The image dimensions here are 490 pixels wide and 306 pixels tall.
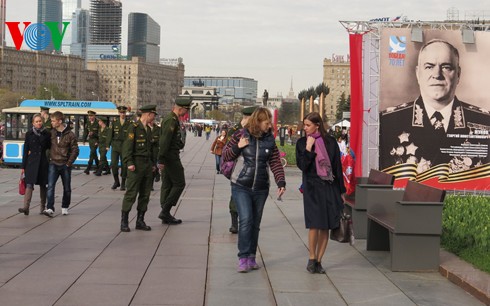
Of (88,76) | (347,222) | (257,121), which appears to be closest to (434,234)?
(347,222)

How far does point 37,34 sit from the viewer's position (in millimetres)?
24641

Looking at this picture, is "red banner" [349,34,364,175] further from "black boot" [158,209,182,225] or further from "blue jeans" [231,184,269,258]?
"blue jeans" [231,184,269,258]

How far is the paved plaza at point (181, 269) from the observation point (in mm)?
6406

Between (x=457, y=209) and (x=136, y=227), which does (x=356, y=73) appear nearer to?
(x=457, y=209)

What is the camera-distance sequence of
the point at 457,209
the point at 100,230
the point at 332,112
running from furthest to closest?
the point at 332,112
the point at 457,209
the point at 100,230

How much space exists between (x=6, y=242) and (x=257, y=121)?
12.3 feet

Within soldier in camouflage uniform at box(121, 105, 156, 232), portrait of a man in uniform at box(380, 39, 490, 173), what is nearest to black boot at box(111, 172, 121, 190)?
portrait of a man in uniform at box(380, 39, 490, 173)

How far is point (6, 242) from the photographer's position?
9023 millimetres

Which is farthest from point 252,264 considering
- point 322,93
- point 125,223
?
point 322,93

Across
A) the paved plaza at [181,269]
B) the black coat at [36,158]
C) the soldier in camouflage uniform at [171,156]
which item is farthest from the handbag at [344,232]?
the black coat at [36,158]

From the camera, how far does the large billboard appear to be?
1623 centimetres

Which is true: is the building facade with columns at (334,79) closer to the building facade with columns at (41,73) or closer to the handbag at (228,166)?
the building facade with columns at (41,73)

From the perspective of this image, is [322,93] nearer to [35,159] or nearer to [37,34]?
[37,34]

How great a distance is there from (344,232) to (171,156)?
12.8 feet
